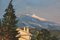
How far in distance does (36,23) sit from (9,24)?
654mm

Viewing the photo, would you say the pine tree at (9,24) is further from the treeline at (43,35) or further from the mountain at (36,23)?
the treeline at (43,35)

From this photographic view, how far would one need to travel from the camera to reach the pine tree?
326 centimetres

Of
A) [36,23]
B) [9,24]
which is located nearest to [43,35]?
[36,23]

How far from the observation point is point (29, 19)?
3498 millimetres

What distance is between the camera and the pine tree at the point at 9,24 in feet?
10.7

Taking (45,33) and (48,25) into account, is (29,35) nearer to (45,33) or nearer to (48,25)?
(45,33)

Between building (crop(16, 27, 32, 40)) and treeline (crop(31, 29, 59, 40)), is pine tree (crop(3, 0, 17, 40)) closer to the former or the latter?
building (crop(16, 27, 32, 40))

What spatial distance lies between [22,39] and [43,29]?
556 millimetres

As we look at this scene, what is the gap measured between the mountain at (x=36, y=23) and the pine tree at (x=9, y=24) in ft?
0.53

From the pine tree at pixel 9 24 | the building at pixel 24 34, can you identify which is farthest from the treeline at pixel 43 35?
the pine tree at pixel 9 24

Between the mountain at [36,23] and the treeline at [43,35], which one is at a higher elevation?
the mountain at [36,23]

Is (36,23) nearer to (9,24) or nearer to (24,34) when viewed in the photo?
(24,34)

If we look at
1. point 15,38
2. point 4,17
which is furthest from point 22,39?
point 4,17

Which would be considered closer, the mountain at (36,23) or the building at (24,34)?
the building at (24,34)
